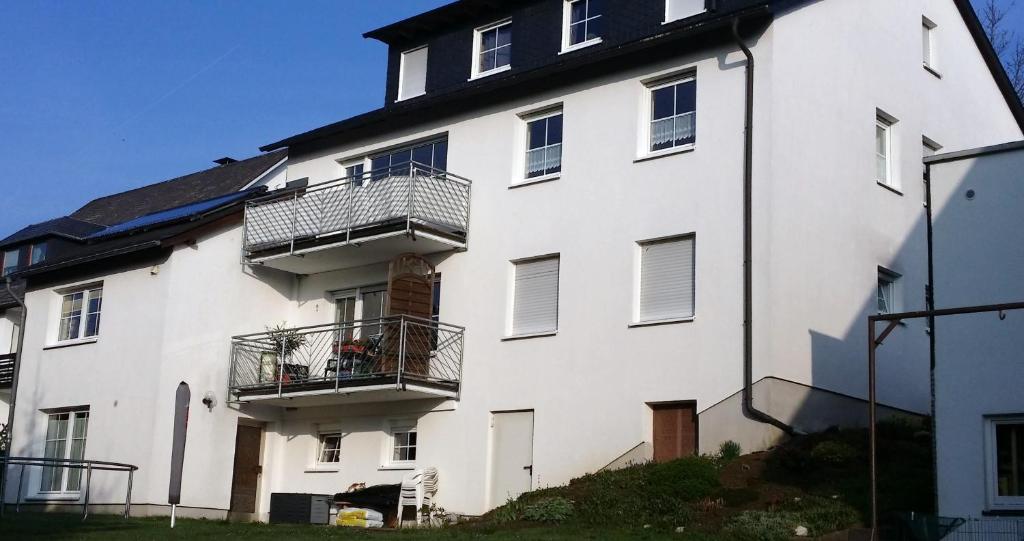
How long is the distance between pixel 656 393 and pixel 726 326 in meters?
1.64

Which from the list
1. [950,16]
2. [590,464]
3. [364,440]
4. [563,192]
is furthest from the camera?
[950,16]

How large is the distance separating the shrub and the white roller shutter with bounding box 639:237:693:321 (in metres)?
3.54

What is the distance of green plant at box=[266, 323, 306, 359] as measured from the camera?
85.4 ft

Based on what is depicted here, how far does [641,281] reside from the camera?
2197cm

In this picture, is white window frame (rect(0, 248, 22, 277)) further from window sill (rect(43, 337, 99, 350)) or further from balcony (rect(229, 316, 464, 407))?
balcony (rect(229, 316, 464, 407))

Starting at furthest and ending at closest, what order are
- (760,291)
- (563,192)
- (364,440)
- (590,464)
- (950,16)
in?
(950,16), (364,440), (563,192), (590,464), (760,291)

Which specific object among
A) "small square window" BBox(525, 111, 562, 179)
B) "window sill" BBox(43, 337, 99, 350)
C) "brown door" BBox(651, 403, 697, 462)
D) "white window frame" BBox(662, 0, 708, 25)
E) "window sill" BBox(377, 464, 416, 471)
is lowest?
"window sill" BBox(377, 464, 416, 471)

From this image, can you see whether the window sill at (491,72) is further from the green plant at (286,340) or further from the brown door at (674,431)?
the brown door at (674,431)

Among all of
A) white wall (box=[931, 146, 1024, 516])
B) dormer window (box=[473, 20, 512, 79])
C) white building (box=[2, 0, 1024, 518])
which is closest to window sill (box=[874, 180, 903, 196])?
white building (box=[2, 0, 1024, 518])

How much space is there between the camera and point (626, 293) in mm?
21906

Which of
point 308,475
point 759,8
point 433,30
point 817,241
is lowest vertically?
point 308,475

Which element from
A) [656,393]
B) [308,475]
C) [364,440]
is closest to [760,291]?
[656,393]

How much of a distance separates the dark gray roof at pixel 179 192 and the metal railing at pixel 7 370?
6171 mm

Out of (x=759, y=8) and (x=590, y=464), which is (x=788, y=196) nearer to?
(x=759, y=8)
